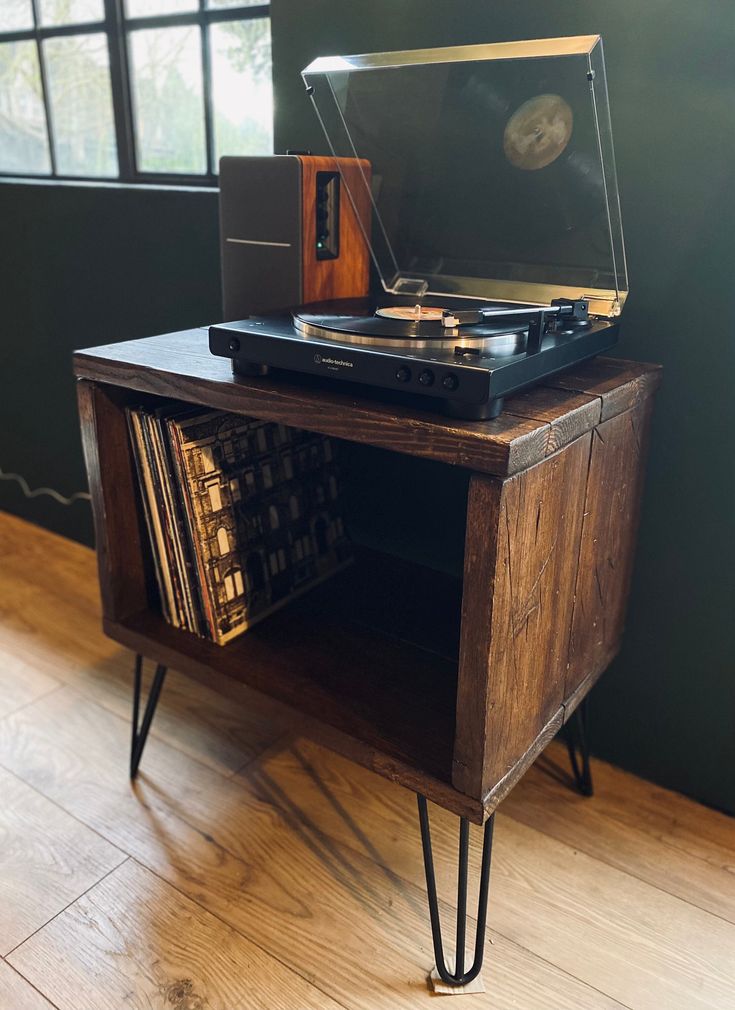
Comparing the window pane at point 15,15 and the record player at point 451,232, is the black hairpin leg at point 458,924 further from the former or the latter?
the window pane at point 15,15

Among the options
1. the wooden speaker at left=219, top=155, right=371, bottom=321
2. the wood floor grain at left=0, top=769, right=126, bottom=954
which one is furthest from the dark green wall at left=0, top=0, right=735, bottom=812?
the wood floor grain at left=0, top=769, right=126, bottom=954

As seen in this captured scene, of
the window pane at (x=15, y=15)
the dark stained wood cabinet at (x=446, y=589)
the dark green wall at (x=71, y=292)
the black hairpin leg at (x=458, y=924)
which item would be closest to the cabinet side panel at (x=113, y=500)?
the dark stained wood cabinet at (x=446, y=589)

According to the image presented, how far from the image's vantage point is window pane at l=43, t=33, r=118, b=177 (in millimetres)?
1865

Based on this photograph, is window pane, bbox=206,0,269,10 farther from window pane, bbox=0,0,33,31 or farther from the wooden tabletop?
the wooden tabletop

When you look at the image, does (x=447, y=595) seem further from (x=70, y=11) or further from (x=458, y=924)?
(x=70, y=11)

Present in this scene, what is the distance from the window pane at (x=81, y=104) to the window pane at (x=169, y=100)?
94 mm

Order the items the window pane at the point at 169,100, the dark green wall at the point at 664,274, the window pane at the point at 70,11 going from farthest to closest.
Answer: the window pane at the point at 70,11
the window pane at the point at 169,100
the dark green wall at the point at 664,274

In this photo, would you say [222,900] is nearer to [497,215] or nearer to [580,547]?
[580,547]

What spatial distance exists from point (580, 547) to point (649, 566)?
36cm

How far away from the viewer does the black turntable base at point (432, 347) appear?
0.81 metres

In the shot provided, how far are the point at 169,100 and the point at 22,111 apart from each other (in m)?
0.56

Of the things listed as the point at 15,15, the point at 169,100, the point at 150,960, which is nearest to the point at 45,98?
the point at 15,15

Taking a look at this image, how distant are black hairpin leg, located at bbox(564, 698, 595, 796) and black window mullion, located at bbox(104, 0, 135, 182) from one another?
148 cm

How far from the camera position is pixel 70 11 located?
6.17 ft
